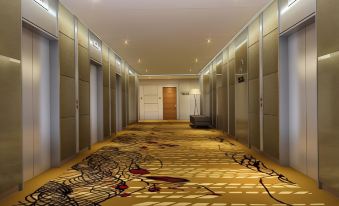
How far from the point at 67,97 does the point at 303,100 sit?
14.9ft

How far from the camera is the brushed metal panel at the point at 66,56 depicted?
19.9 feet

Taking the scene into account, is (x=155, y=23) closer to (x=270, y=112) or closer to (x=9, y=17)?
(x=270, y=112)

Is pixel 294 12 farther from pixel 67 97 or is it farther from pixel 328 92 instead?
pixel 67 97

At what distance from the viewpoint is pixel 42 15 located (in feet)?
16.9

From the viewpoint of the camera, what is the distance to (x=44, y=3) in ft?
17.2

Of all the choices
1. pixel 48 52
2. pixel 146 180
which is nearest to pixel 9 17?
pixel 48 52

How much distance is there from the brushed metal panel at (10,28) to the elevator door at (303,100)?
435 centimetres

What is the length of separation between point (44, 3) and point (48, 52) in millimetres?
948

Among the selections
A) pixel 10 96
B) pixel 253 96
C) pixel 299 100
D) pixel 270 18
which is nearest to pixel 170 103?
pixel 253 96

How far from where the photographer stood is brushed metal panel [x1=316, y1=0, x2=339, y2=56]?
3.69m

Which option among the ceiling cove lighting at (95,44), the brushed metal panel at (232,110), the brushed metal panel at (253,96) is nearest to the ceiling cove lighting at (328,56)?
the brushed metal panel at (253,96)

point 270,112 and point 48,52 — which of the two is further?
point 270,112

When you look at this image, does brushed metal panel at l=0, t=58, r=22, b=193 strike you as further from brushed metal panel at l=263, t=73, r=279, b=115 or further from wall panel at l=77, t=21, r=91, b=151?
brushed metal panel at l=263, t=73, r=279, b=115

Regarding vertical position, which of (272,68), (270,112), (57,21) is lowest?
(270,112)
